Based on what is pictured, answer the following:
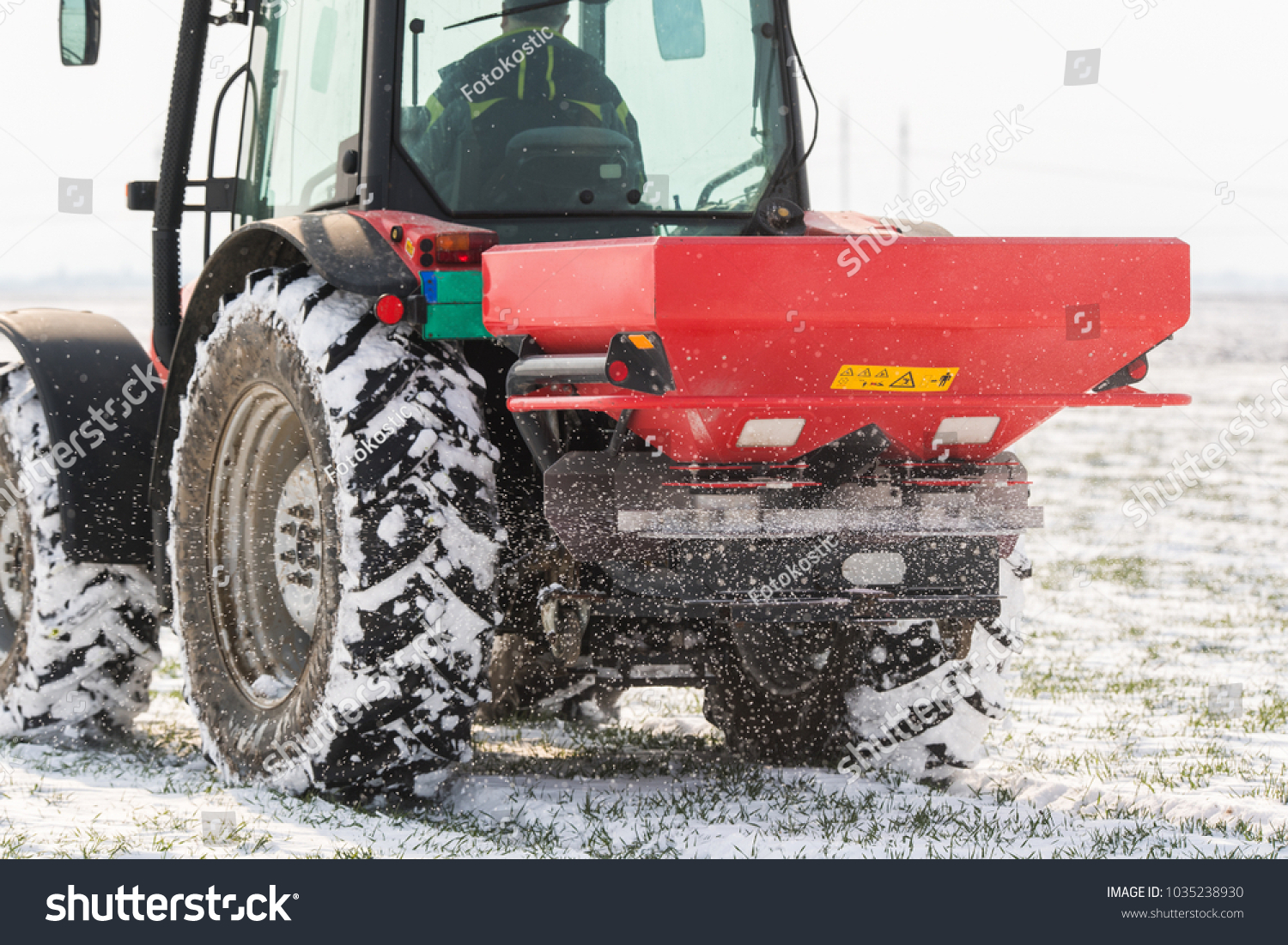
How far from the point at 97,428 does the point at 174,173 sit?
898 millimetres

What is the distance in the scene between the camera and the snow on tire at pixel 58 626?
521 cm

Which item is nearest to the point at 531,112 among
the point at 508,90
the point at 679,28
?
the point at 508,90

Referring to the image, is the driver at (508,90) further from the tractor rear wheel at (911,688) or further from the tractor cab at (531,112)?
the tractor rear wheel at (911,688)

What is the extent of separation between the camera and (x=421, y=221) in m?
3.99

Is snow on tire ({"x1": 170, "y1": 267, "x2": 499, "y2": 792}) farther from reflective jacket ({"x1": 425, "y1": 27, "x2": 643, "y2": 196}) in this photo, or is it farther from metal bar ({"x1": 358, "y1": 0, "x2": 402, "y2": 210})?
reflective jacket ({"x1": 425, "y1": 27, "x2": 643, "y2": 196})

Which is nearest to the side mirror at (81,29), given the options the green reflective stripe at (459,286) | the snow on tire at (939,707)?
the green reflective stripe at (459,286)

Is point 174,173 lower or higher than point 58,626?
higher

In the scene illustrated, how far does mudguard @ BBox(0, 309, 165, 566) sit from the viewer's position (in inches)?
200

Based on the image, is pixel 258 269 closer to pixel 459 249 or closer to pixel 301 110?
pixel 301 110

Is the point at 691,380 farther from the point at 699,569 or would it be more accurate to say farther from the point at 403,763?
the point at 403,763

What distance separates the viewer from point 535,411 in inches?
152

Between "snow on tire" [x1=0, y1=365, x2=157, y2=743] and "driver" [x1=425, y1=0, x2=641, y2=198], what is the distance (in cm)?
191

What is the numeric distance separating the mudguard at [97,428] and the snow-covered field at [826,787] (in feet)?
2.42

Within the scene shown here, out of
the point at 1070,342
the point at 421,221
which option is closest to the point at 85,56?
the point at 421,221
